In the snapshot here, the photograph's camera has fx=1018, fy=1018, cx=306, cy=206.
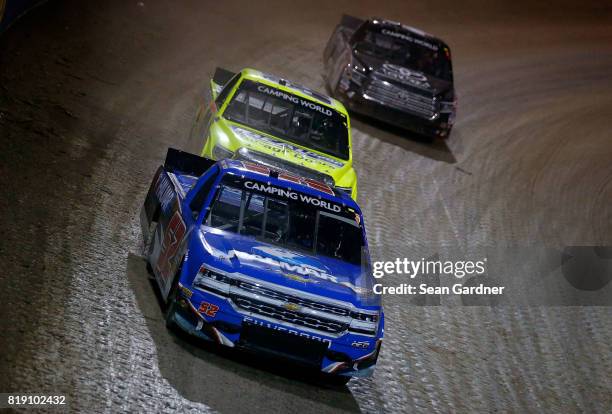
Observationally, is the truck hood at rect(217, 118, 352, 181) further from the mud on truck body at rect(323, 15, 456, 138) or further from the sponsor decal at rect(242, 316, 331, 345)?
the mud on truck body at rect(323, 15, 456, 138)

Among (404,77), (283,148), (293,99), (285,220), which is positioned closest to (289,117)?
(293,99)

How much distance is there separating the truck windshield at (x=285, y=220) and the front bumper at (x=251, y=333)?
84cm

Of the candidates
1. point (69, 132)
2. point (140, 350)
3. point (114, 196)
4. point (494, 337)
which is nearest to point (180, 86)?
point (69, 132)

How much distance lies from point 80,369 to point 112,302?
4.28 ft

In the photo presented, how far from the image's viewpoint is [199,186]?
28.1 feet

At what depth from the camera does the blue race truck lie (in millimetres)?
7348

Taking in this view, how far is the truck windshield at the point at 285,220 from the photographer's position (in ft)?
26.6

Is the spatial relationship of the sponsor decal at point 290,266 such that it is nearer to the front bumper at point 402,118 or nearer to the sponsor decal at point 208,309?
the sponsor decal at point 208,309

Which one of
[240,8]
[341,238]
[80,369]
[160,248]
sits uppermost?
[240,8]

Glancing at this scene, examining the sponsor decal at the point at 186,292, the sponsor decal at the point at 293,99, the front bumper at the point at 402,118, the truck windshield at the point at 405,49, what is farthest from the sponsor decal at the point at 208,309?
the truck windshield at the point at 405,49

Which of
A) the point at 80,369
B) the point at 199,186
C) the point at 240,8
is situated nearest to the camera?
the point at 80,369

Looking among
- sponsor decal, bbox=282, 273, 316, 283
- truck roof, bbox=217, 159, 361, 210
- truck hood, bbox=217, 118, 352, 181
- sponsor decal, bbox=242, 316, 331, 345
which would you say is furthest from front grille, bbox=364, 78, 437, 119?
sponsor decal, bbox=242, 316, 331, 345

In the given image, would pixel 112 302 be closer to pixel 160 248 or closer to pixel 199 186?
pixel 160 248

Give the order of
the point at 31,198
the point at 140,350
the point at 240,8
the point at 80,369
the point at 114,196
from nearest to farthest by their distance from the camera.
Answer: the point at 80,369
the point at 140,350
the point at 31,198
the point at 114,196
the point at 240,8
